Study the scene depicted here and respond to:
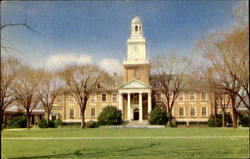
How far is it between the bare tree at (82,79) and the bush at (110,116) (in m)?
2.41

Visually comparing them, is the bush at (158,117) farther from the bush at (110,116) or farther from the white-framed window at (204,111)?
the bush at (110,116)

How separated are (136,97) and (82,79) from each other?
43.1 ft

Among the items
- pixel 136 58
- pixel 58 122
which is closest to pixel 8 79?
pixel 58 122

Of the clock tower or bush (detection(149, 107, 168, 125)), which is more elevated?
the clock tower

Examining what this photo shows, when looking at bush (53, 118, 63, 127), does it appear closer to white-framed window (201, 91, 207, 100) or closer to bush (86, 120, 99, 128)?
bush (86, 120, 99, 128)

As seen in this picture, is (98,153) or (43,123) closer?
(98,153)

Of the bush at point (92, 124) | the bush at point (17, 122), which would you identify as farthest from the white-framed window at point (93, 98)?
the bush at point (17, 122)

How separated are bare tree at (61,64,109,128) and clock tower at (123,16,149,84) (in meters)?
1.79

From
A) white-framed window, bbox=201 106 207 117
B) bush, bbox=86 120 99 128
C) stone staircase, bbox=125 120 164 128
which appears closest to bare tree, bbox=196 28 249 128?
white-framed window, bbox=201 106 207 117

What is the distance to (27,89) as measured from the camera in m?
9.98

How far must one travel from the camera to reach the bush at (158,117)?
20.0 metres

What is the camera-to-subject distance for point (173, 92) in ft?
63.1

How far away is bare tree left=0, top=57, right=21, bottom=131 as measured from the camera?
8.67 m

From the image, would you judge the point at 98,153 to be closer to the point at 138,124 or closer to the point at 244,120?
the point at 244,120
